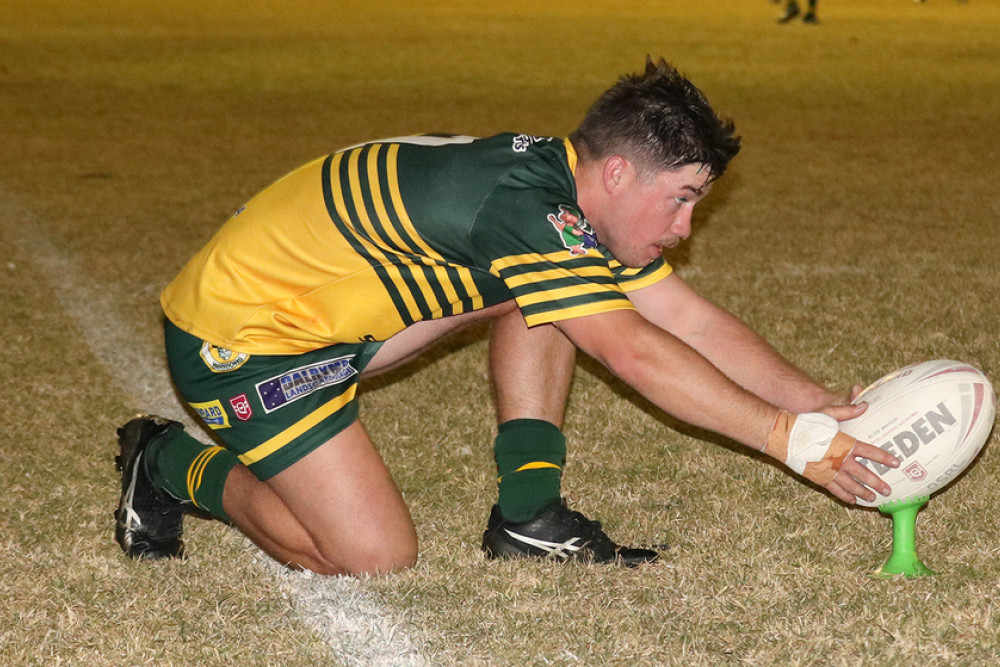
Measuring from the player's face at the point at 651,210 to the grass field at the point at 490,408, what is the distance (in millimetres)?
778

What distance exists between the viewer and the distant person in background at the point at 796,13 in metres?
23.2

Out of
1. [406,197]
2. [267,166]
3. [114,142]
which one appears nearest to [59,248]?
[267,166]

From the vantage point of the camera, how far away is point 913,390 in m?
2.86

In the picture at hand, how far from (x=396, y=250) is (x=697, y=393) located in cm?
76

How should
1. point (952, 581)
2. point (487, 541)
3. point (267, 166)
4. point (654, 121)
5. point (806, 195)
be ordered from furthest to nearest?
point (267, 166) → point (806, 195) → point (487, 541) → point (952, 581) → point (654, 121)

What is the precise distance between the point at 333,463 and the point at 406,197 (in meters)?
0.70

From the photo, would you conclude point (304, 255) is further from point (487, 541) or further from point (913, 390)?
point (913, 390)

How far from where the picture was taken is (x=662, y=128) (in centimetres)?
266

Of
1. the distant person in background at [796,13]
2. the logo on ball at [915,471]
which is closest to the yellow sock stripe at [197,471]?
the logo on ball at [915,471]

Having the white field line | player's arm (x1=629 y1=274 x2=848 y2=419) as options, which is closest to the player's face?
player's arm (x1=629 y1=274 x2=848 y2=419)

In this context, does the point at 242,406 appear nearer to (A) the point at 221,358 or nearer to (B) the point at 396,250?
(A) the point at 221,358

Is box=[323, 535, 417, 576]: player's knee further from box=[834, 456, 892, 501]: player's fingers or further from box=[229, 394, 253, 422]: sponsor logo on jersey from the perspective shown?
box=[834, 456, 892, 501]: player's fingers

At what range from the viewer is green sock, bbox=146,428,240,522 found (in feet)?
10.3

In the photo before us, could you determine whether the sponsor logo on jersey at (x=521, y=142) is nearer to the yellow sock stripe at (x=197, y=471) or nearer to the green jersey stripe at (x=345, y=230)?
the green jersey stripe at (x=345, y=230)
